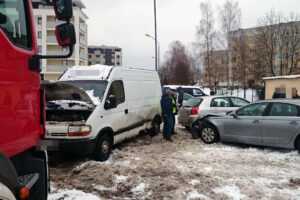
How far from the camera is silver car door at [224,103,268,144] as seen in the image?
7.46 meters

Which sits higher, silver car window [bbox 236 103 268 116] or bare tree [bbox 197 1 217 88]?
bare tree [bbox 197 1 217 88]

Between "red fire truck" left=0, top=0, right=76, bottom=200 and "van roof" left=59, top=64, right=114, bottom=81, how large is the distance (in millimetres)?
4334

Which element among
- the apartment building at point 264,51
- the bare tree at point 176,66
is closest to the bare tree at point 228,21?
the apartment building at point 264,51

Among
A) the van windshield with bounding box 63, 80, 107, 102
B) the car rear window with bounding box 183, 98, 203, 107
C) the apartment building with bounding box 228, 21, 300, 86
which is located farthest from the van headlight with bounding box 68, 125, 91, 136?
the apartment building with bounding box 228, 21, 300, 86

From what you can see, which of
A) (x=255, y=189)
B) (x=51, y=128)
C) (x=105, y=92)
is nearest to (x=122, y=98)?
→ (x=105, y=92)

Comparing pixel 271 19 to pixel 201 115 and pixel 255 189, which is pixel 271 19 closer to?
pixel 201 115

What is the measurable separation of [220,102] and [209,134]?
201cm

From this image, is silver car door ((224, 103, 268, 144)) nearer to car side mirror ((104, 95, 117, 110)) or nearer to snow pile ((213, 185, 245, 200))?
snow pile ((213, 185, 245, 200))

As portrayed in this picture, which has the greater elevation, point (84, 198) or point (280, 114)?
point (280, 114)

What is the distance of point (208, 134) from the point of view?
8.53 meters

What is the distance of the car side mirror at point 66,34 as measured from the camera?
2.71 meters

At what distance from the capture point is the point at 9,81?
2.22 metres

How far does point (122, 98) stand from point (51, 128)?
2.23 m

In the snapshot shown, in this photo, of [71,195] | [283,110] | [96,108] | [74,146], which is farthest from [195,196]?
[283,110]
